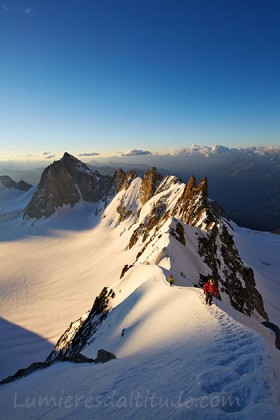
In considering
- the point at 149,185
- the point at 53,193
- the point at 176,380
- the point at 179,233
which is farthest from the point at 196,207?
the point at 53,193

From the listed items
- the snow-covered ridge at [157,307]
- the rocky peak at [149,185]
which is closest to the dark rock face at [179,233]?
the snow-covered ridge at [157,307]

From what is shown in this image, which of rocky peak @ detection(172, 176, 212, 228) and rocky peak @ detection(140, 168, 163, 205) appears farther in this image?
rocky peak @ detection(140, 168, 163, 205)

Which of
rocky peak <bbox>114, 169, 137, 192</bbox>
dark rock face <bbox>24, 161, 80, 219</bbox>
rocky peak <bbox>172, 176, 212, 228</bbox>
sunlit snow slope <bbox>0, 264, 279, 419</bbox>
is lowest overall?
dark rock face <bbox>24, 161, 80, 219</bbox>

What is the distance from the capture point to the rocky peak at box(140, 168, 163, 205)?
107m

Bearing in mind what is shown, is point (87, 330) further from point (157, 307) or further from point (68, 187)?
point (68, 187)

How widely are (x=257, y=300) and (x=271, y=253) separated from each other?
73.3m

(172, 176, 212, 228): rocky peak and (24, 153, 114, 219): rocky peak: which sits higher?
(172, 176, 212, 228): rocky peak

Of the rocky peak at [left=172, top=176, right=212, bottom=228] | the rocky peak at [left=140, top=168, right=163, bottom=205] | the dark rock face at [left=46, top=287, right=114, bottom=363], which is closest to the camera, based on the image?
the dark rock face at [left=46, top=287, right=114, bottom=363]

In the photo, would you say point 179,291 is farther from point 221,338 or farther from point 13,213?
point 13,213

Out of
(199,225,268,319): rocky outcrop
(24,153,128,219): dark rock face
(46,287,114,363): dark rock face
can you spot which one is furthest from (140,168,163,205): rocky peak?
(46,287,114,363): dark rock face

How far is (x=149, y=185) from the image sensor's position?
108 meters

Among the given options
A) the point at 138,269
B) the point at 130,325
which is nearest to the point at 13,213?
the point at 138,269

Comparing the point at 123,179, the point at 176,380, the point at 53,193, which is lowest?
the point at 53,193

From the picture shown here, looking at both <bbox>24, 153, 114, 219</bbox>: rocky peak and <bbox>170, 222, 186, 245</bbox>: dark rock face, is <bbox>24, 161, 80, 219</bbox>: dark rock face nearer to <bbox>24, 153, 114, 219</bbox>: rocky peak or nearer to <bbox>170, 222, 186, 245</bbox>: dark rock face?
<bbox>24, 153, 114, 219</bbox>: rocky peak
